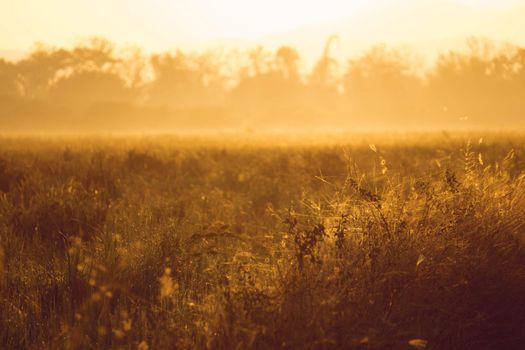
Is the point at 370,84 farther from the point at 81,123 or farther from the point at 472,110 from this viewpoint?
the point at 81,123

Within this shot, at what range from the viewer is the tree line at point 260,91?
5015 centimetres

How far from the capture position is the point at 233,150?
13.9 meters

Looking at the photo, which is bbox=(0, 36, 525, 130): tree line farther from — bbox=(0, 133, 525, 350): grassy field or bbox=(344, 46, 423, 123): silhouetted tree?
bbox=(0, 133, 525, 350): grassy field

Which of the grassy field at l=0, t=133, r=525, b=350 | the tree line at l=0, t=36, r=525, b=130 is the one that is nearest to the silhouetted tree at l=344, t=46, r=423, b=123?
the tree line at l=0, t=36, r=525, b=130

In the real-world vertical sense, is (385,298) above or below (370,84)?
below

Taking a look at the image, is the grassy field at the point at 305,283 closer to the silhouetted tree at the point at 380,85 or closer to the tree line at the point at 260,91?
the tree line at the point at 260,91

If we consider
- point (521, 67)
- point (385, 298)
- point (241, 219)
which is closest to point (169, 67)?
point (521, 67)

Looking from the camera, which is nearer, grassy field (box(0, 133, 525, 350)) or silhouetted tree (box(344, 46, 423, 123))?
grassy field (box(0, 133, 525, 350))

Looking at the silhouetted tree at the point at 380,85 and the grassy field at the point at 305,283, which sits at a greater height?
the silhouetted tree at the point at 380,85

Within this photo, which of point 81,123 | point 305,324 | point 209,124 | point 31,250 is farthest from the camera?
point 209,124

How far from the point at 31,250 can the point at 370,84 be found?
60.7m

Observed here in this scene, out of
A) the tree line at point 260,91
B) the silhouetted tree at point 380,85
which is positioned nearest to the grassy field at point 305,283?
the tree line at point 260,91

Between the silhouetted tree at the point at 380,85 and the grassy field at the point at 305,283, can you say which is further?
the silhouetted tree at the point at 380,85

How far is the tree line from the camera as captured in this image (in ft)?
165
